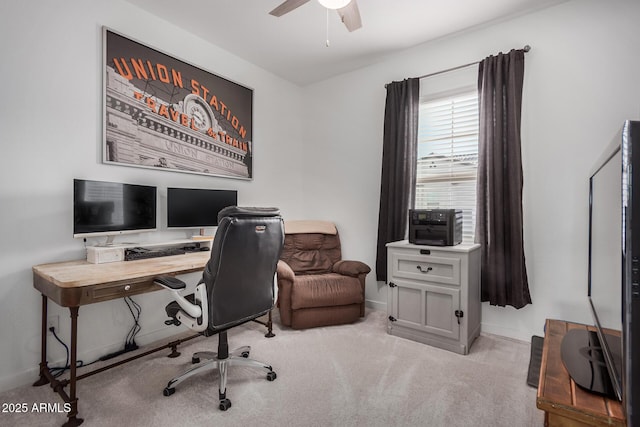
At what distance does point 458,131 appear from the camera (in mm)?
3047

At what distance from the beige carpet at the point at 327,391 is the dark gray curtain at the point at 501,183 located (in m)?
0.53

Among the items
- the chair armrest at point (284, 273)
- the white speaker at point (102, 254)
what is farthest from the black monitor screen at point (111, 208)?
the chair armrest at point (284, 273)

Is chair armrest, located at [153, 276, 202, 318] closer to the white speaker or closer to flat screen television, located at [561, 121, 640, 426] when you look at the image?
the white speaker

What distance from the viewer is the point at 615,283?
0.96 meters

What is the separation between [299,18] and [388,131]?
1.38 metres

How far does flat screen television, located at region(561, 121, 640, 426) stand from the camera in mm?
760

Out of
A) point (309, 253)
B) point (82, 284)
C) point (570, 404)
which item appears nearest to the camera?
point (570, 404)

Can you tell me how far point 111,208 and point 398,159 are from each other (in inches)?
101

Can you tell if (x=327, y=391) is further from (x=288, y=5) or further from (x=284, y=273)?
(x=288, y=5)

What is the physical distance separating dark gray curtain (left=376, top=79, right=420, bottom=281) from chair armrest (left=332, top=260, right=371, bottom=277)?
0.33 meters

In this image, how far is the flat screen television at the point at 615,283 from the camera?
29.9 inches

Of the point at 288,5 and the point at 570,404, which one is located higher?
the point at 288,5

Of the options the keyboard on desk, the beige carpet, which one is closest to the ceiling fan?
the keyboard on desk

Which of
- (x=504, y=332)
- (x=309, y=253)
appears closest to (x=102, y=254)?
(x=309, y=253)
